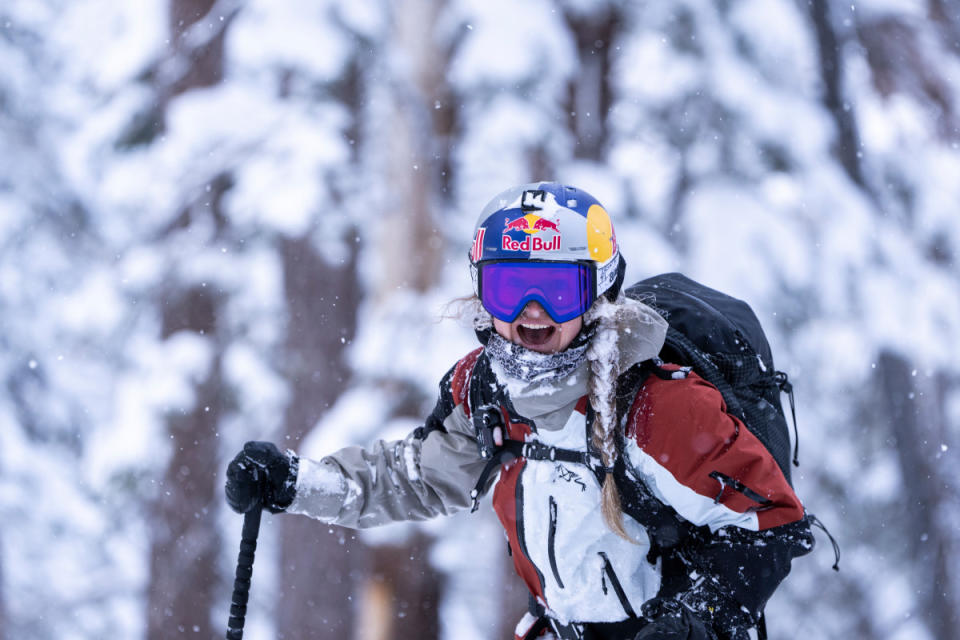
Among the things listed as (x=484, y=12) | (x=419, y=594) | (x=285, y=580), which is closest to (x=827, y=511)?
(x=419, y=594)

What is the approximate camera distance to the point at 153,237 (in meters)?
4.18

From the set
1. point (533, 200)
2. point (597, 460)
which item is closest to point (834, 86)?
point (533, 200)

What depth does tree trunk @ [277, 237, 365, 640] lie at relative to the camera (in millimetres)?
3982

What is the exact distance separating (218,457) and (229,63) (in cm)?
198

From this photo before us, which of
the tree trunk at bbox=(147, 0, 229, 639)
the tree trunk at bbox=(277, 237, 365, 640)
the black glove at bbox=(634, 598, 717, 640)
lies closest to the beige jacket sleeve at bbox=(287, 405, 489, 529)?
the black glove at bbox=(634, 598, 717, 640)

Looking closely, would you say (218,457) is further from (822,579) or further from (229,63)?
(822,579)

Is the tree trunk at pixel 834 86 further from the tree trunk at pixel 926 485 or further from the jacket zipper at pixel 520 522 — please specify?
the jacket zipper at pixel 520 522

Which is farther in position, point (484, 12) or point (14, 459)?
point (14, 459)

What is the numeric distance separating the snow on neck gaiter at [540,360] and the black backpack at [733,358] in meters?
0.16

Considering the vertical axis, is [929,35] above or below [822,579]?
above

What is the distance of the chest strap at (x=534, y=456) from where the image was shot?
2.06m

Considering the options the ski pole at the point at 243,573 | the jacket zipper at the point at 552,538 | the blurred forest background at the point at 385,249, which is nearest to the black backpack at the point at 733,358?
the jacket zipper at the point at 552,538

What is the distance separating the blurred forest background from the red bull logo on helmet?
1.82 m

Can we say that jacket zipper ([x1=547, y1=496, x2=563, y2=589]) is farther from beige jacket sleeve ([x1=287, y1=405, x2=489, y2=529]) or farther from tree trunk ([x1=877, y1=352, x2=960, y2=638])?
tree trunk ([x1=877, y1=352, x2=960, y2=638])
